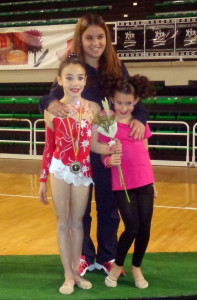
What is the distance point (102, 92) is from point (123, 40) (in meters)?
7.49

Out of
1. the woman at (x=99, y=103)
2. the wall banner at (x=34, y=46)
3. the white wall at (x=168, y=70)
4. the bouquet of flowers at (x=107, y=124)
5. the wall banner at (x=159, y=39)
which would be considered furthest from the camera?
the wall banner at (x=34, y=46)

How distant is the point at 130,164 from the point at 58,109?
0.53 meters

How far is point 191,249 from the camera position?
157 inches

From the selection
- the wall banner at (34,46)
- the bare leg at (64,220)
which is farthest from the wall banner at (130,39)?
the bare leg at (64,220)

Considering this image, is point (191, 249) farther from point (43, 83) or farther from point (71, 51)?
point (43, 83)

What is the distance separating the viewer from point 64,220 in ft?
9.55

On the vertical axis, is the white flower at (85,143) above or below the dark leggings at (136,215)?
above

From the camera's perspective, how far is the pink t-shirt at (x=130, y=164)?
288 centimetres

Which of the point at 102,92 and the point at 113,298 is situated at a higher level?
the point at 102,92

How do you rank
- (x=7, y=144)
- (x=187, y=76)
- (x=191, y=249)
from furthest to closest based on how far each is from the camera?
(x=7, y=144)
(x=187, y=76)
(x=191, y=249)

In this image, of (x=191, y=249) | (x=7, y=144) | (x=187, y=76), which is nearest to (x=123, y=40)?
(x=187, y=76)

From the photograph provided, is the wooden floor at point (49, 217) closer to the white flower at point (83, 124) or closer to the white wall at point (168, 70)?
the white flower at point (83, 124)

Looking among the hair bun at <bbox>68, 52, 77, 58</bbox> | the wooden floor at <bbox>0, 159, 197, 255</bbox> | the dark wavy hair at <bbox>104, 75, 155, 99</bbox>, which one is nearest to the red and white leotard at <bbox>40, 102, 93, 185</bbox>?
the dark wavy hair at <bbox>104, 75, 155, 99</bbox>

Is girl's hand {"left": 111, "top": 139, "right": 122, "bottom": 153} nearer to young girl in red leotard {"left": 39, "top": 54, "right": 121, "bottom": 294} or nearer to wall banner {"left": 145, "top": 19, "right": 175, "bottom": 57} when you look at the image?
young girl in red leotard {"left": 39, "top": 54, "right": 121, "bottom": 294}
